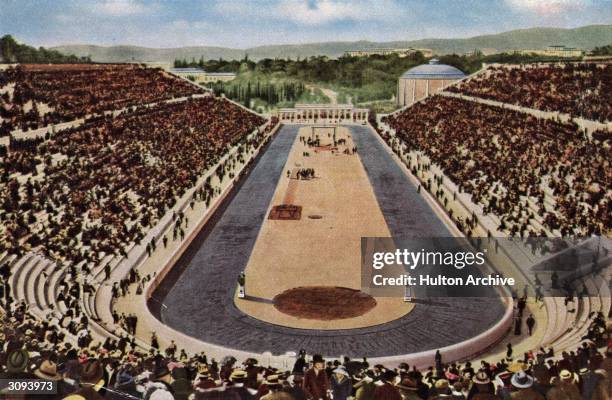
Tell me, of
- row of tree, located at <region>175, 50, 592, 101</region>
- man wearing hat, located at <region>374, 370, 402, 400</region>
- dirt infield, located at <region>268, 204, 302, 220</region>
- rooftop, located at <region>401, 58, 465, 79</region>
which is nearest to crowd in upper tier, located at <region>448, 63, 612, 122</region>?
rooftop, located at <region>401, 58, 465, 79</region>

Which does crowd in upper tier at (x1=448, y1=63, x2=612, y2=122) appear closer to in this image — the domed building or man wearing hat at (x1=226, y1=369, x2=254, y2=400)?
the domed building

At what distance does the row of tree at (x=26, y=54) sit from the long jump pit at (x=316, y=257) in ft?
128

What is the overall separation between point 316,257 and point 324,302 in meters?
5.50

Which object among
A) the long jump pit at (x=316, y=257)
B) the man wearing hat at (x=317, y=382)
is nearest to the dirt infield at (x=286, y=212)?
the long jump pit at (x=316, y=257)

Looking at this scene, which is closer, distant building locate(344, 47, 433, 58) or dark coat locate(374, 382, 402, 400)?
dark coat locate(374, 382, 402, 400)

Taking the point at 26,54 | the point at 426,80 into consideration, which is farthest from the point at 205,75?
the point at 26,54

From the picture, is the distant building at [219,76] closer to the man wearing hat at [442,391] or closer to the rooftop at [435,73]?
the rooftop at [435,73]

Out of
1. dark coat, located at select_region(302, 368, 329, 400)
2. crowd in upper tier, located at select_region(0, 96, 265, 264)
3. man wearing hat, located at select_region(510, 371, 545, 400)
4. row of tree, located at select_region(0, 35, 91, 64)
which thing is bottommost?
crowd in upper tier, located at select_region(0, 96, 265, 264)

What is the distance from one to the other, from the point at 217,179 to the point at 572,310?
3147 centimetres

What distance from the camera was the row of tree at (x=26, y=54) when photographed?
7219cm

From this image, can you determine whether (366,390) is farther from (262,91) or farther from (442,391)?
(262,91)

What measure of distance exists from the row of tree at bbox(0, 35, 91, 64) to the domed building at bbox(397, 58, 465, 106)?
50.4 metres

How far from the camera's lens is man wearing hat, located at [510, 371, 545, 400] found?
945 cm

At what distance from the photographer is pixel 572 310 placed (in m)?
22.3
